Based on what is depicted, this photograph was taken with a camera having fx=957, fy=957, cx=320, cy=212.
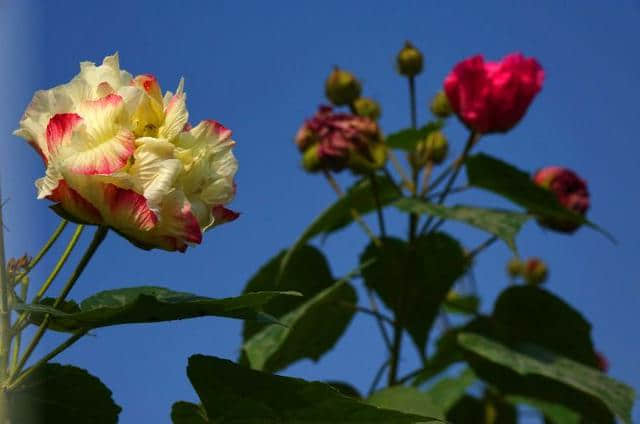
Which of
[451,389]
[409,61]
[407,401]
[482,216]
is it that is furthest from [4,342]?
[451,389]

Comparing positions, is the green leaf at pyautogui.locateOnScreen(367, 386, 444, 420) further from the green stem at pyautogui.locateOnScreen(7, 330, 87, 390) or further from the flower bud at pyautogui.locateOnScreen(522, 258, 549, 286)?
the flower bud at pyautogui.locateOnScreen(522, 258, 549, 286)

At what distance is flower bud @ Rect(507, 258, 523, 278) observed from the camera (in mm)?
1722

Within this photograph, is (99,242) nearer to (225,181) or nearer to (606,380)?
(225,181)

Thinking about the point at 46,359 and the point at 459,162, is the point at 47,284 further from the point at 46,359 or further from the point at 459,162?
the point at 459,162

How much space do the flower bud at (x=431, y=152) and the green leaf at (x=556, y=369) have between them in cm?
24

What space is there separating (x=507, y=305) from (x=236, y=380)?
790 millimetres

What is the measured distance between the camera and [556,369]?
37.3 inches

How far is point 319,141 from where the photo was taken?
1.09 m

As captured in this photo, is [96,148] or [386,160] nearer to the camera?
[96,148]

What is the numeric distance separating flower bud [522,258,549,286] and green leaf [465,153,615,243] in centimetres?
57

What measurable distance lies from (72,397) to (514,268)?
1.40 m

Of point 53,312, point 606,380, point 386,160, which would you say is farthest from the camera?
point 386,160

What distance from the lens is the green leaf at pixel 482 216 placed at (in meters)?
0.94

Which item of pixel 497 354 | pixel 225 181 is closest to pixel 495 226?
pixel 497 354
